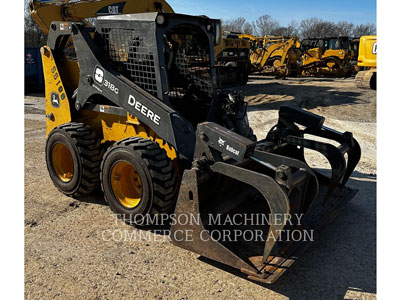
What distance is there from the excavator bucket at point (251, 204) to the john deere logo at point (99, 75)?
153cm

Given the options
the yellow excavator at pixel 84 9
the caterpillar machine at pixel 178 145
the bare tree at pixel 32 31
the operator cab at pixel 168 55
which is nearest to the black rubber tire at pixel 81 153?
the caterpillar machine at pixel 178 145

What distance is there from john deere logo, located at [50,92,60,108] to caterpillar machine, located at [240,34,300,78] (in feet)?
51.1

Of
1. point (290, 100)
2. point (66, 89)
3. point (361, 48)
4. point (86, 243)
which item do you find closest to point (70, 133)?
point (66, 89)

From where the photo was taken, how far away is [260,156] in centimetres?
353

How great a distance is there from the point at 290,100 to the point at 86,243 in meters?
10.6

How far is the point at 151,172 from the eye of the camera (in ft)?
11.6

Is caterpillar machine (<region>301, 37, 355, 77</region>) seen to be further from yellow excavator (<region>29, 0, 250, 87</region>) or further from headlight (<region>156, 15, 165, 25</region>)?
headlight (<region>156, 15, 165, 25</region>)

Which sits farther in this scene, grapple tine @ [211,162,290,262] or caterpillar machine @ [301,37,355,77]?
caterpillar machine @ [301,37,355,77]

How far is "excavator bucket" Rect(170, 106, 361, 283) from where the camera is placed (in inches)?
116

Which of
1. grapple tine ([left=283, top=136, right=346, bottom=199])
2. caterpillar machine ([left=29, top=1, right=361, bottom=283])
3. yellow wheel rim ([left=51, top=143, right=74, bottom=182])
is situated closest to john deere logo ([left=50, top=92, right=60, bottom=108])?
caterpillar machine ([left=29, top=1, right=361, bottom=283])

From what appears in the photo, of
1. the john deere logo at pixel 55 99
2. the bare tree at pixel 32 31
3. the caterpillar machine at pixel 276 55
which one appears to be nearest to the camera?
the john deere logo at pixel 55 99

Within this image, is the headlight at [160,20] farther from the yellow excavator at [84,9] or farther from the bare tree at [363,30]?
the bare tree at [363,30]

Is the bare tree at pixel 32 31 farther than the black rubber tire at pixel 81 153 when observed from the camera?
Yes

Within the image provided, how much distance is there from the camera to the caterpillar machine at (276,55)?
64.0ft
